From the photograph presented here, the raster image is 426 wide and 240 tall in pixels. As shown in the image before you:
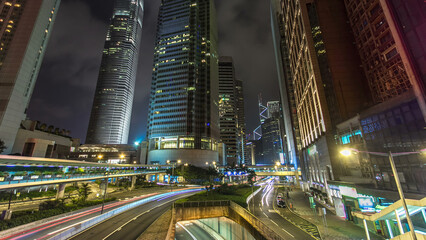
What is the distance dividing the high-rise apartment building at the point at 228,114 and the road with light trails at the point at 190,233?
5074 inches

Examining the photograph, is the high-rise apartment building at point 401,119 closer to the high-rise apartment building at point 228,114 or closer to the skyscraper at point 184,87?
the skyscraper at point 184,87

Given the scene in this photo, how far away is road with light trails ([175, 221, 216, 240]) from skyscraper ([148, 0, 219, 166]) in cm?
6818

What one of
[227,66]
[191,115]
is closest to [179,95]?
[191,115]

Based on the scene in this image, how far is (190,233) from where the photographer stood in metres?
37.0

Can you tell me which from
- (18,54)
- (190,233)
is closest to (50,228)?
(190,233)

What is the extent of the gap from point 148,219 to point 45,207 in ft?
57.2

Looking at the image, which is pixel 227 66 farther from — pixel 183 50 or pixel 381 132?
pixel 381 132

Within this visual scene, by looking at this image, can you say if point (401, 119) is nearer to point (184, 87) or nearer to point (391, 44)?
point (391, 44)

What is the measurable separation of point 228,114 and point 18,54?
152 metres

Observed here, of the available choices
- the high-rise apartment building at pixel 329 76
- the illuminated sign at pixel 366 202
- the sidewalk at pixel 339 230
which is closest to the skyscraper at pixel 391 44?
the high-rise apartment building at pixel 329 76

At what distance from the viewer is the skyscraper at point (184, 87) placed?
110500 mm

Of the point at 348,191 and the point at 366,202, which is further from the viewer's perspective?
the point at 348,191

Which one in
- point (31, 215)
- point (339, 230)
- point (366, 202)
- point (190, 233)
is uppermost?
point (366, 202)

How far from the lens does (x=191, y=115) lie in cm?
11356
